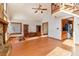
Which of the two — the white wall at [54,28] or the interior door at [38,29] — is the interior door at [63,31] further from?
the interior door at [38,29]

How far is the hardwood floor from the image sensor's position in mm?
2789

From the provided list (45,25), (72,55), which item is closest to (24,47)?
(45,25)

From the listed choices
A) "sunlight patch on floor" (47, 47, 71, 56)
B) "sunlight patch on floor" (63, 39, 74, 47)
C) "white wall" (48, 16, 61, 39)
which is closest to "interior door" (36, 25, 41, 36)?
"white wall" (48, 16, 61, 39)

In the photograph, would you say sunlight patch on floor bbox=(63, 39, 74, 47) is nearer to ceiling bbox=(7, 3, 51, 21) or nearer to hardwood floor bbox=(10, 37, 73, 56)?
hardwood floor bbox=(10, 37, 73, 56)

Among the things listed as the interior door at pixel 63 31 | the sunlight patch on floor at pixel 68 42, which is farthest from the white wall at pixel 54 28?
the sunlight patch on floor at pixel 68 42

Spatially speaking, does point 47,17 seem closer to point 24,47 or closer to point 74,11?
point 74,11

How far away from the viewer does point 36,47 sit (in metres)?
2.91

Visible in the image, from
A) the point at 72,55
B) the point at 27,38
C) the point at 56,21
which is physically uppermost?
the point at 56,21

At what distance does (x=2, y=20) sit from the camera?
106 inches

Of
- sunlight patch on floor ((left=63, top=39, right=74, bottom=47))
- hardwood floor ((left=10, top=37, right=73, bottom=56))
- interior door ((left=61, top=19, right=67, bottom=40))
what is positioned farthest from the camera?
interior door ((left=61, top=19, right=67, bottom=40))

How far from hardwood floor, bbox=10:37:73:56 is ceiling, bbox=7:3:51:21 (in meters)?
0.55

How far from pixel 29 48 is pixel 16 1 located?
1.13 metres

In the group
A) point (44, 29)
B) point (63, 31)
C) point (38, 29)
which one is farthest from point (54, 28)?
point (38, 29)

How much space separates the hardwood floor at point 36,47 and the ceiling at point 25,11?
1.81ft
